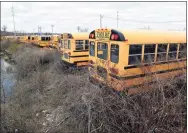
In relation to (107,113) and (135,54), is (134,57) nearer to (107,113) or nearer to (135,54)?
(135,54)

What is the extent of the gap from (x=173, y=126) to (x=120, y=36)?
313 cm

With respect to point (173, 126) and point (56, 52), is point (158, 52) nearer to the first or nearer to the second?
point (173, 126)

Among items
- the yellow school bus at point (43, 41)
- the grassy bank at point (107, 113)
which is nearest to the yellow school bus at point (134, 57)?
the grassy bank at point (107, 113)

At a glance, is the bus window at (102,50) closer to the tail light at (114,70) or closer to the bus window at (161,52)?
the tail light at (114,70)

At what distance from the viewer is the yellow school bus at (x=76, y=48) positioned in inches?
475

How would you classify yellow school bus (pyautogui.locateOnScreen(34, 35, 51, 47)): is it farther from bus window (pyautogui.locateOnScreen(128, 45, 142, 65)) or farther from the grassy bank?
bus window (pyautogui.locateOnScreen(128, 45, 142, 65))

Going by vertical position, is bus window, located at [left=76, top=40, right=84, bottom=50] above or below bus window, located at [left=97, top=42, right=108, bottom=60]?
above

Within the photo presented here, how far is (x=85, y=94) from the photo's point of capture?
5844 mm

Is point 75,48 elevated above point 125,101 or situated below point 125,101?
above

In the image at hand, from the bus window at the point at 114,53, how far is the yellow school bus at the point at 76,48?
16.9ft

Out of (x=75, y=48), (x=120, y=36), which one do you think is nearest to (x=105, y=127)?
(x=120, y=36)

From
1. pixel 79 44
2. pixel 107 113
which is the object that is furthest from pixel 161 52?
pixel 79 44

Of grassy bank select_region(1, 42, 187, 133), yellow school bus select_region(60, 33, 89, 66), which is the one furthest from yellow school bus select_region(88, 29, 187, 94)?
yellow school bus select_region(60, 33, 89, 66)

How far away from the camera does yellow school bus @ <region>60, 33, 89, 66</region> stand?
1206cm
